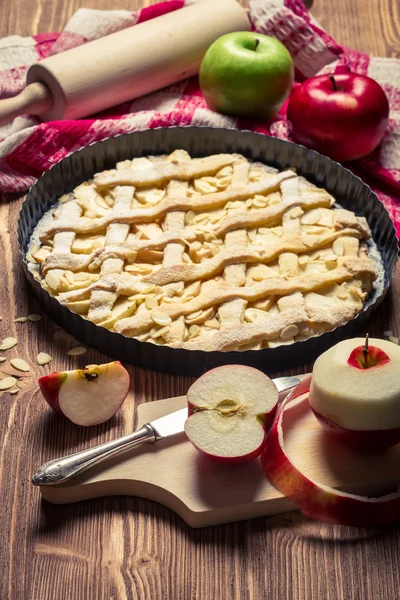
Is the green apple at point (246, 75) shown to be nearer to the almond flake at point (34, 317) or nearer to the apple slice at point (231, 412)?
the almond flake at point (34, 317)

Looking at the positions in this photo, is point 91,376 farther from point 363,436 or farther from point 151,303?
point 363,436

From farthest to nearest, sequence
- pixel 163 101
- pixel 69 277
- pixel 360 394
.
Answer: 1. pixel 163 101
2. pixel 69 277
3. pixel 360 394

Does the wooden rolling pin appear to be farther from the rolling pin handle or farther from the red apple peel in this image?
the red apple peel

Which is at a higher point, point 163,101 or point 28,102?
point 28,102

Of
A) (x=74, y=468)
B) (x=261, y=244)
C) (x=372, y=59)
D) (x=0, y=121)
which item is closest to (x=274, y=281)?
(x=261, y=244)

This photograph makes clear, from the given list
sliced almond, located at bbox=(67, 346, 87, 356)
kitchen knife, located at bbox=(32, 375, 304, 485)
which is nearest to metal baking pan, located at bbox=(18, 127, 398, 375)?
sliced almond, located at bbox=(67, 346, 87, 356)

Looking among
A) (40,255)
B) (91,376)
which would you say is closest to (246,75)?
(40,255)

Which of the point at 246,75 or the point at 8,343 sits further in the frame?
the point at 246,75
